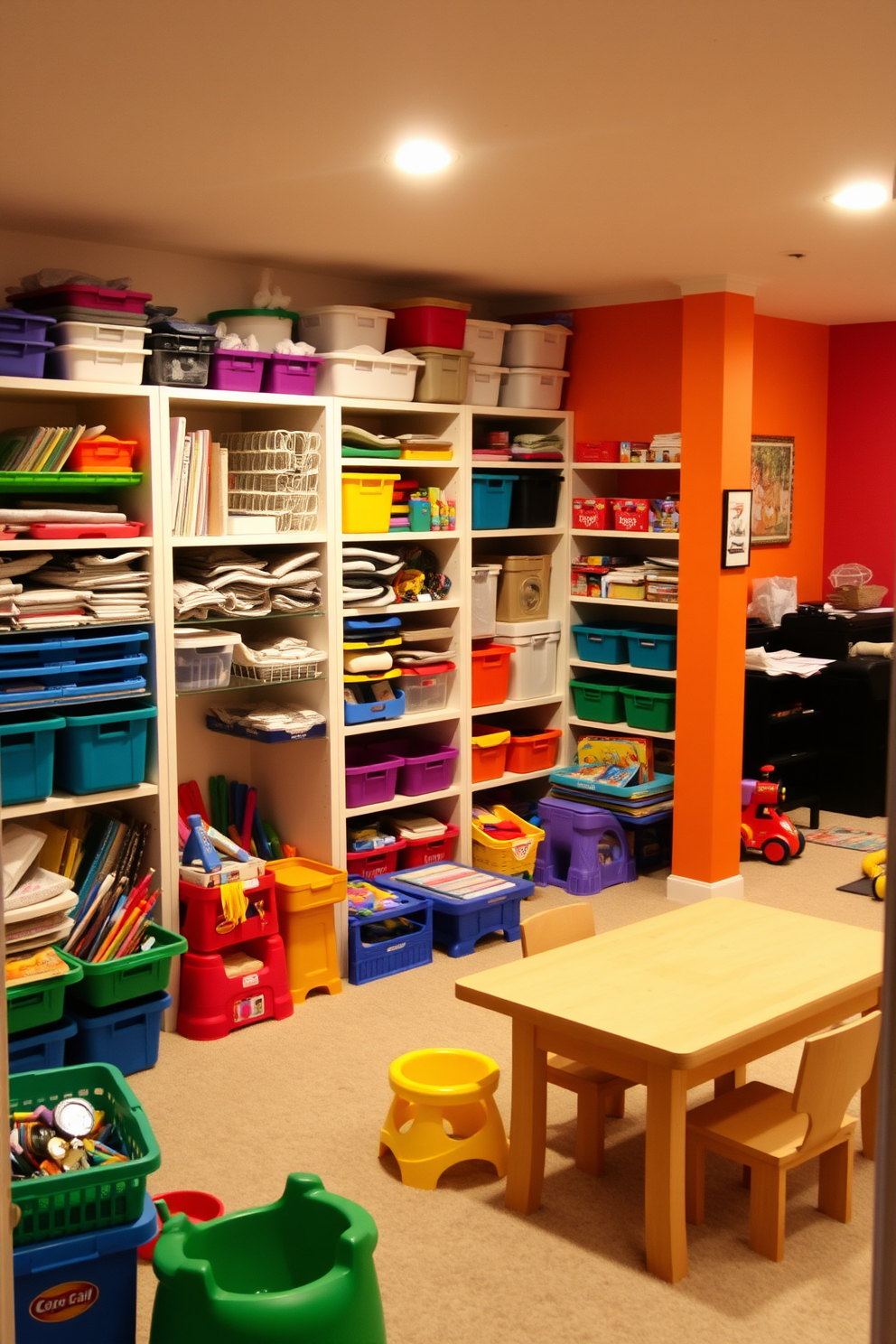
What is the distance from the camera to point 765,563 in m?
6.78

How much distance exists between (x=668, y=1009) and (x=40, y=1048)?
1849 millimetres

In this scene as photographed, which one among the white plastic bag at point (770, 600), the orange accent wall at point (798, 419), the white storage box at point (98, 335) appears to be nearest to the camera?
the white storage box at point (98, 335)

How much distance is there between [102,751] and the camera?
3820 millimetres

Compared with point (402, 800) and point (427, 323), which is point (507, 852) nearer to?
point (402, 800)

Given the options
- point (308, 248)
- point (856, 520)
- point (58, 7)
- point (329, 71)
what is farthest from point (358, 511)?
point (856, 520)

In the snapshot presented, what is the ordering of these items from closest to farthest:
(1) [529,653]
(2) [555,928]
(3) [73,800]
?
(2) [555,928] < (3) [73,800] < (1) [529,653]

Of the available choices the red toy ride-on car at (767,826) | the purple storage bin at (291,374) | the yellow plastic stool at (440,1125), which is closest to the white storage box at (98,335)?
the purple storage bin at (291,374)

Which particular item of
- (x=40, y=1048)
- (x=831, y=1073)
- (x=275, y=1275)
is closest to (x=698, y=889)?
(x=831, y=1073)

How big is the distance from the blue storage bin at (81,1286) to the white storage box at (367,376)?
3072 millimetres

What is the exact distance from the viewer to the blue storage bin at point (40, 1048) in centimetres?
346

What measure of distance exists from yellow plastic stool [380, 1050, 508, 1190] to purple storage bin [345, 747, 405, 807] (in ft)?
5.35

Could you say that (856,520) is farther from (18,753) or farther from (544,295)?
(18,753)

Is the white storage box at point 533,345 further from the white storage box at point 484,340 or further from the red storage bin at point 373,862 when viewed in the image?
the red storage bin at point 373,862

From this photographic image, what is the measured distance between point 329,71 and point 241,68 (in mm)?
171
